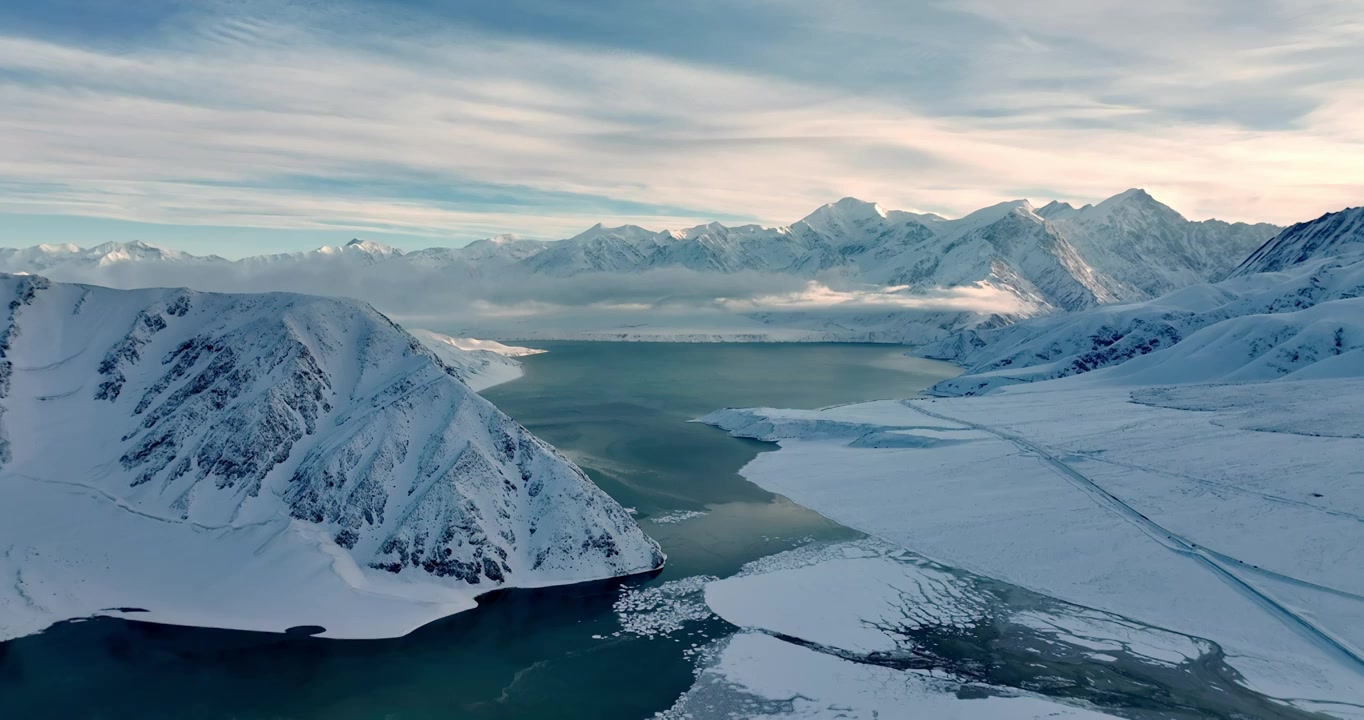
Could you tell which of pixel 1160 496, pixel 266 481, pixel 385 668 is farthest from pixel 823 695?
pixel 1160 496

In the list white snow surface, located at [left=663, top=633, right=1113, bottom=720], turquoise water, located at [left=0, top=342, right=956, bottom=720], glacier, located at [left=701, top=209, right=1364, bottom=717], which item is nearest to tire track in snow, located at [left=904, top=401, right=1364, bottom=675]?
glacier, located at [left=701, top=209, right=1364, bottom=717]

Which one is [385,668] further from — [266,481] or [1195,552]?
[1195,552]

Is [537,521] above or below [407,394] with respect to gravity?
below

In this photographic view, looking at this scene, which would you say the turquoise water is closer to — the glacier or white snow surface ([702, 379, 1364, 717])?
the glacier

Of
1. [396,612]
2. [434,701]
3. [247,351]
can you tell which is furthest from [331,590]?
[247,351]

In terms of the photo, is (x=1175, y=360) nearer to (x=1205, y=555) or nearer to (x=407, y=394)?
(x=1205, y=555)

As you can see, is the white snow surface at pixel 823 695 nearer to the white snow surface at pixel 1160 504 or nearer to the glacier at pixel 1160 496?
the glacier at pixel 1160 496

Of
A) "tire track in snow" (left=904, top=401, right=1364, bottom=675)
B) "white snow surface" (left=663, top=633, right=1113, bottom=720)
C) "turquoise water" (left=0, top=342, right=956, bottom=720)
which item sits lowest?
"turquoise water" (left=0, top=342, right=956, bottom=720)
